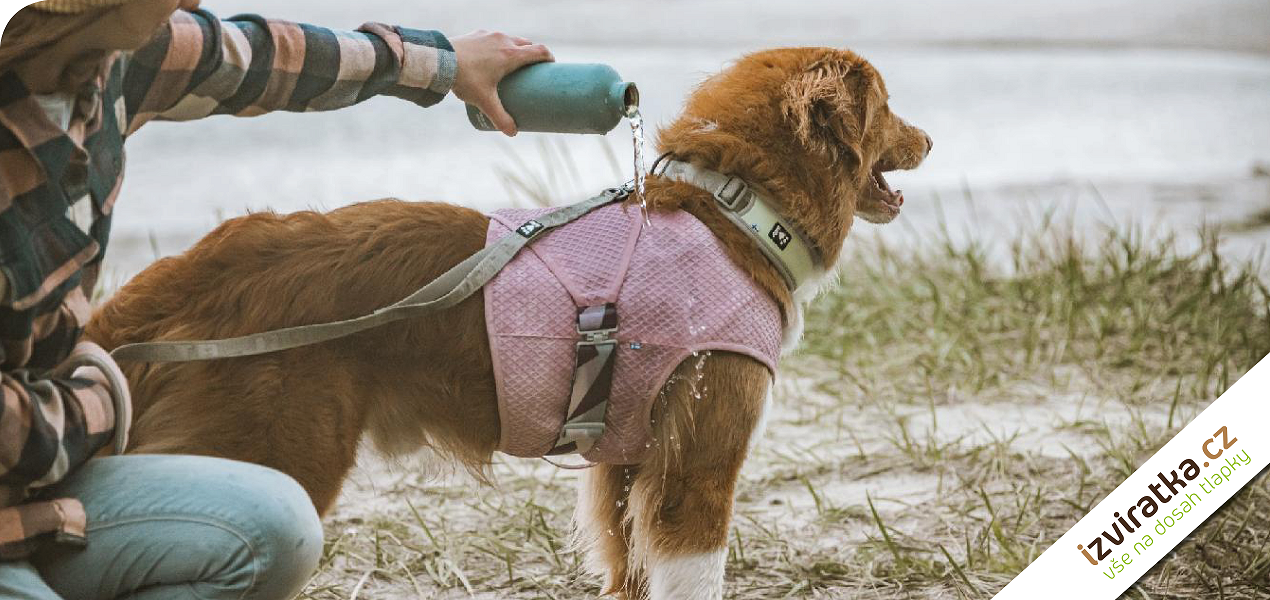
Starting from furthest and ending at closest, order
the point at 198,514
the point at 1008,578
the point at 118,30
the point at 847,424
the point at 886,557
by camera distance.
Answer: the point at 847,424
the point at 886,557
the point at 1008,578
the point at 198,514
the point at 118,30

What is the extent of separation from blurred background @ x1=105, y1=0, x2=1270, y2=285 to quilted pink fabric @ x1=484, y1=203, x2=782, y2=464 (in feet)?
8.77

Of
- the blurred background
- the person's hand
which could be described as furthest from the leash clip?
the blurred background

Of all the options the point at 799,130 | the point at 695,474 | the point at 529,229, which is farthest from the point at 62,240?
the point at 799,130

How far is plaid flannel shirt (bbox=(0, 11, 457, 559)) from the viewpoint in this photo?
1.58m

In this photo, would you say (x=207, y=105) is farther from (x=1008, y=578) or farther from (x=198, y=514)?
(x=1008, y=578)

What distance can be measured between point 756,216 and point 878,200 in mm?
369

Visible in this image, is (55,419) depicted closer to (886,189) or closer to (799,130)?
(799,130)

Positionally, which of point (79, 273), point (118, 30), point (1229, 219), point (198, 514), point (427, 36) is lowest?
point (1229, 219)

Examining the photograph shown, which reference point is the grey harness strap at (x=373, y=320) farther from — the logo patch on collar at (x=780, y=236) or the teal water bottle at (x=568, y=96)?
the logo patch on collar at (x=780, y=236)

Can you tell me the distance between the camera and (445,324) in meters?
2.17

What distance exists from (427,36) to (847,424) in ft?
6.82

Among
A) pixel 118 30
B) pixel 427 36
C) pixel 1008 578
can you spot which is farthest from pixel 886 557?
pixel 118 30

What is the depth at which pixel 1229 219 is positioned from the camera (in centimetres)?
554

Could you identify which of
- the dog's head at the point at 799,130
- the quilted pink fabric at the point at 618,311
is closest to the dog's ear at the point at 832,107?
the dog's head at the point at 799,130
